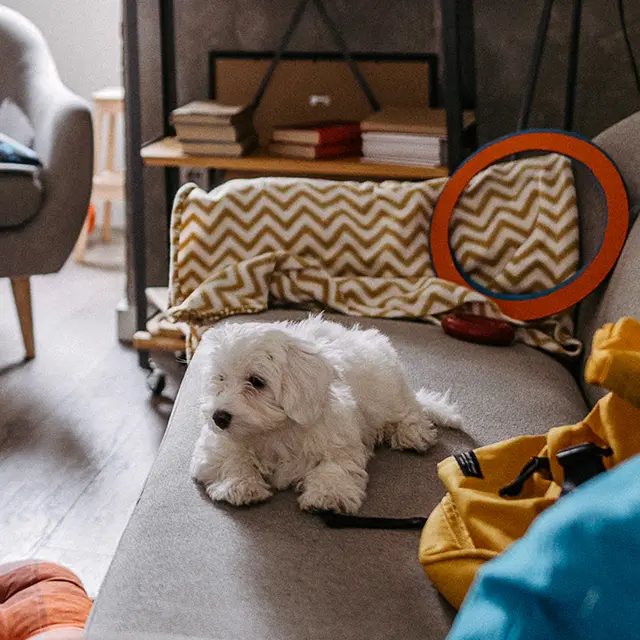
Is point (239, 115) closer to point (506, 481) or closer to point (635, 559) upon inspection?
point (506, 481)

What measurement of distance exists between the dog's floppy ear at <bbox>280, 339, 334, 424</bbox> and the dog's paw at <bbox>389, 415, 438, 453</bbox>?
197 mm

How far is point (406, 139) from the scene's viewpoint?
247 cm

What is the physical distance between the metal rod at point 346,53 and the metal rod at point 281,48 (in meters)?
0.06

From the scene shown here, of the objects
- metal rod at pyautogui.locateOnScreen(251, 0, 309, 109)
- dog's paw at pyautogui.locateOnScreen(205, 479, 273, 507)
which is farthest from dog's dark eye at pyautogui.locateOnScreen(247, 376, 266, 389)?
metal rod at pyautogui.locateOnScreen(251, 0, 309, 109)

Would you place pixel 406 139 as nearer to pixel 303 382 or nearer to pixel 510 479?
pixel 303 382

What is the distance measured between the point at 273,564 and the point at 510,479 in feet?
1.09

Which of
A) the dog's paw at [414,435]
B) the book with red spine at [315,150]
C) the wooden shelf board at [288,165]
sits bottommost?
the dog's paw at [414,435]

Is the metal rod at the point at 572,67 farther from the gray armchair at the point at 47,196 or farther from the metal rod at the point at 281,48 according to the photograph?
the gray armchair at the point at 47,196

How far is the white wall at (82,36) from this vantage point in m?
4.04

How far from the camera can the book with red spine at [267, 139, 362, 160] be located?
8.45 feet

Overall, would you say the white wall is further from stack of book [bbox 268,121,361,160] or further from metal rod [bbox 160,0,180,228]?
stack of book [bbox 268,121,361,160]

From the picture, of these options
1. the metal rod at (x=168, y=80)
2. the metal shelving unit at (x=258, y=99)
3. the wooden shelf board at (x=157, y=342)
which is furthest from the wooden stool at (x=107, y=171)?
the wooden shelf board at (x=157, y=342)

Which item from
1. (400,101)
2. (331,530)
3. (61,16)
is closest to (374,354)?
(331,530)

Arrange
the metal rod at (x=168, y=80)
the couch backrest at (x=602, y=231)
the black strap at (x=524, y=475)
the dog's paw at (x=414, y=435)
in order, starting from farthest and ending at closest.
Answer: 1. the metal rod at (x=168, y=80)
2. the couch backrest at (x=602, y=231)
3. the dog's paw at (x=414, y=435)
4. the black strap at (x=524, y=475)
